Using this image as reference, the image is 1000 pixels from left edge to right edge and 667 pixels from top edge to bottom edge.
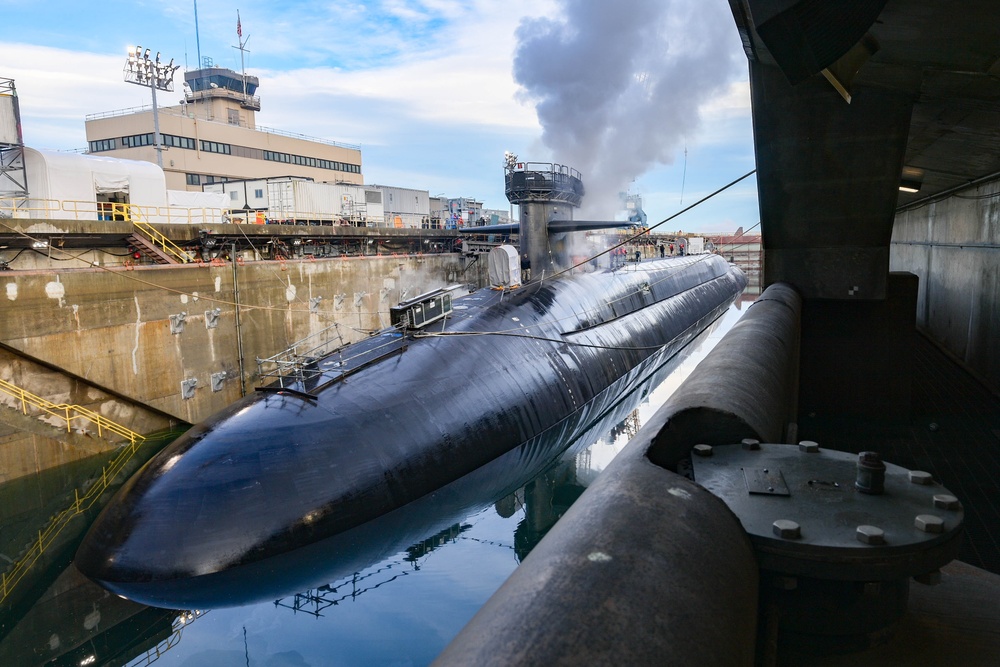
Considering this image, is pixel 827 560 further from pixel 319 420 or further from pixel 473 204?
pixel 473 204

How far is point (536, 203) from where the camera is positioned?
17.7 m

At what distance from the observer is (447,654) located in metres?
1.46

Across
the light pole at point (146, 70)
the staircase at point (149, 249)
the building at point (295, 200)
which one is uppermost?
the light pole at point (146, 70)

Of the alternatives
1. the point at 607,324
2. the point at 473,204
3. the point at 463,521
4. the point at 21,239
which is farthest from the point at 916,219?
the point at 473,204

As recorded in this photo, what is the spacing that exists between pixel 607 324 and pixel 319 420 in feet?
29.4

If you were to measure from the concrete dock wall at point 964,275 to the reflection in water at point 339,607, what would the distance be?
6.94m

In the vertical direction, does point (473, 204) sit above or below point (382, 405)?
above

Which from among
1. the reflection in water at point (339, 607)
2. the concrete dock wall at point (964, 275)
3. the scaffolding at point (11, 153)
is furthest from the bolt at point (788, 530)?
the scaffolding at point (11, 153)

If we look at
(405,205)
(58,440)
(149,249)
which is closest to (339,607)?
(58,440)

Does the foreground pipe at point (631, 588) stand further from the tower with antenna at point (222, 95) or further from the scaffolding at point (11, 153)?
the tower with antenna at point (222, 95)

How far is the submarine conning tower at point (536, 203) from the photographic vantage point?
1752 cm

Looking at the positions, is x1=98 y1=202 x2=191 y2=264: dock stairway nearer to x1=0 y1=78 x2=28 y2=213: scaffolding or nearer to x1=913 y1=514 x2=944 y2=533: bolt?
x1=0 y1=78 x2=28 y2=213: scaffolding

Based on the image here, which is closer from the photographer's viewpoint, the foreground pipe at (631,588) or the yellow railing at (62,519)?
the foreground pipe at (631,588)

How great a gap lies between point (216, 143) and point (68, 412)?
26859mm
